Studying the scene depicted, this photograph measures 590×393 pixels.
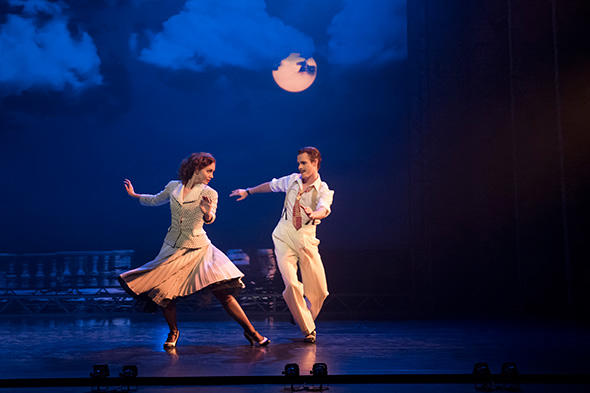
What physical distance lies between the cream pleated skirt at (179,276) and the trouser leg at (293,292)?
482 mm

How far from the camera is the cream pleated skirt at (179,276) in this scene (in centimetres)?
360

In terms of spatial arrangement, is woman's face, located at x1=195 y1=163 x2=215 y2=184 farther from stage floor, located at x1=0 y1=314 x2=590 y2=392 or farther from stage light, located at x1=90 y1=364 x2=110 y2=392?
stage light, located at x1=90 y1=364 x2=110 y2=392

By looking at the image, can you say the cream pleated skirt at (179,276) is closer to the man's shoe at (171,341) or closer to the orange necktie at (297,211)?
the man's shoe at (171,341)

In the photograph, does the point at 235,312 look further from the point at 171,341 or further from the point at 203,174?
A: the point at 203,174

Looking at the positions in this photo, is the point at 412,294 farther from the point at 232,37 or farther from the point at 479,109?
the point at 232,37

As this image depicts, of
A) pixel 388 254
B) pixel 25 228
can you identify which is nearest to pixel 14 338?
pixel 25 228

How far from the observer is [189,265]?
145 inches

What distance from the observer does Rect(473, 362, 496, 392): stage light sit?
246cm

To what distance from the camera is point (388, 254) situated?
638 centimetres

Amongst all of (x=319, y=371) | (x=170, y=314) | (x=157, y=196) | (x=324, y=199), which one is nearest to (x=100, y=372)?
(x=319, y=371)

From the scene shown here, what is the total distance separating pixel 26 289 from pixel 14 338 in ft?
7.56

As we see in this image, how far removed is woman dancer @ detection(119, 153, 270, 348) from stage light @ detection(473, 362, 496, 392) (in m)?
1.63

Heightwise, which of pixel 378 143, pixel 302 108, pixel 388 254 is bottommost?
pixel 388 254

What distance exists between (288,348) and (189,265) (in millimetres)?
915
